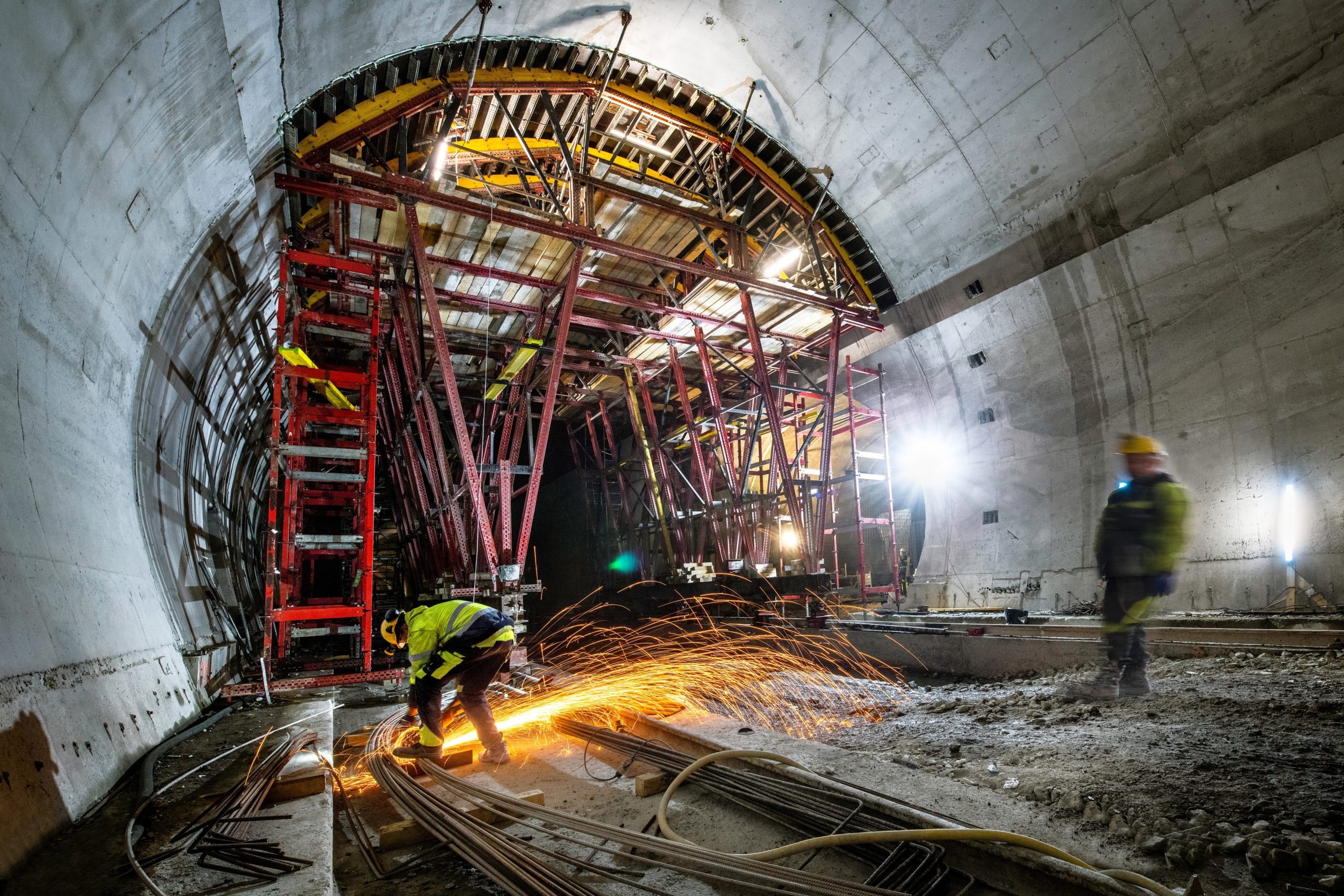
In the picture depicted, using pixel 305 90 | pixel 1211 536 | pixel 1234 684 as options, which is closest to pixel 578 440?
pixel 305 90

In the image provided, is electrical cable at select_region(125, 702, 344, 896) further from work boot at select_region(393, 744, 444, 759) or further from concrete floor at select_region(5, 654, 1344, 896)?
work boot at select_region(393, 744, 444, 759)

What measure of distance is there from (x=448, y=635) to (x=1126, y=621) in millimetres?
4295

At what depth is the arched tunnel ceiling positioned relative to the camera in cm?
622

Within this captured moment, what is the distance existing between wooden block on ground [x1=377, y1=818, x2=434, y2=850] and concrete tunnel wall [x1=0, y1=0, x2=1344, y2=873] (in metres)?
1.15

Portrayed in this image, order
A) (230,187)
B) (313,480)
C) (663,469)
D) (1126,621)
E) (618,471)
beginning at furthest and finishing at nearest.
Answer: (618,471) → (663,469) → (313,480) → (230,187) → (1126,621)

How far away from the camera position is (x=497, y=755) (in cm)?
421

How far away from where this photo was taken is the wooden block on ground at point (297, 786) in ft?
9.51

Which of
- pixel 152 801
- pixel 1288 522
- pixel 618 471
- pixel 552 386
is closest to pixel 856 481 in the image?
pixel 1288 522

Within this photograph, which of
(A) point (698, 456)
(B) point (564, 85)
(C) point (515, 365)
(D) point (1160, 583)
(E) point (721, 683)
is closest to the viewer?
(D) point (1160, 583)

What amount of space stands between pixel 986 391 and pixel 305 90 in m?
8.89

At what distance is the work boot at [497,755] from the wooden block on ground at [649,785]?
115 centimetres

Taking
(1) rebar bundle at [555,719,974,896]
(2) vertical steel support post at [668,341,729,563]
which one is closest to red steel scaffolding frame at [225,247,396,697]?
(1) rebar bundle at [555,719,974,896]

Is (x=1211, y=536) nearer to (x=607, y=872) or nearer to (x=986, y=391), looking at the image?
(x=986, y=391)

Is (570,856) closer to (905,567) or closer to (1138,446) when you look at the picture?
(1138,446)
